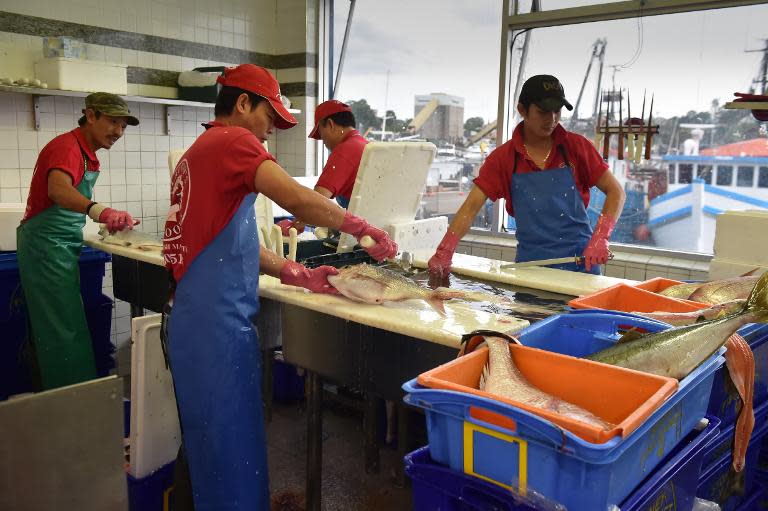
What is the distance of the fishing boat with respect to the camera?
160 inches

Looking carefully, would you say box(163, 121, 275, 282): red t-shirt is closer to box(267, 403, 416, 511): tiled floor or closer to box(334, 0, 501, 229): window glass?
box(267, 403, 416, 511): tiled floor

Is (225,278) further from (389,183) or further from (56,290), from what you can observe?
(56,290)

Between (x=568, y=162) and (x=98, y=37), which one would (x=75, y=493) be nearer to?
(x=568, y=162)

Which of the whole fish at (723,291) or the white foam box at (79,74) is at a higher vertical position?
the white foam box at (79,74)

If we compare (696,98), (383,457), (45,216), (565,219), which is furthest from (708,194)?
(45,216)

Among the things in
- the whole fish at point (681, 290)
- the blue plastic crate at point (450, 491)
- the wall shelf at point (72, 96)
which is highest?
the wall shelf at point (72, 96)

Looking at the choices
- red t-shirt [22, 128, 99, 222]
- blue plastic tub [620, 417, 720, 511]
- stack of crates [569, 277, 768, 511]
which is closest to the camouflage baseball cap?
red t-shirt [22, 128, 99, 222]

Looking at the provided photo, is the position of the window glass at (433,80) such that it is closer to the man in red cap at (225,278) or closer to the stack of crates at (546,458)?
the man in red cap at (225,278)

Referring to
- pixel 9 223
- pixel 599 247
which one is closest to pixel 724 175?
pixel 599 247

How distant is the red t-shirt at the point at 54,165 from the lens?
11.7ft

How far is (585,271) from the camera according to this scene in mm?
3266

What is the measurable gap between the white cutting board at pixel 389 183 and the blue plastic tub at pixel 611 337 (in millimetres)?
1303

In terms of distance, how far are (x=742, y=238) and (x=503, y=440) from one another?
2223 millimetres

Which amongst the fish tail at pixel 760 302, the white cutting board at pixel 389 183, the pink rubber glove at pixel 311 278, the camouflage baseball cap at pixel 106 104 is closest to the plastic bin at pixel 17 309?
the camouflage baseball cap at pixel 106 104
